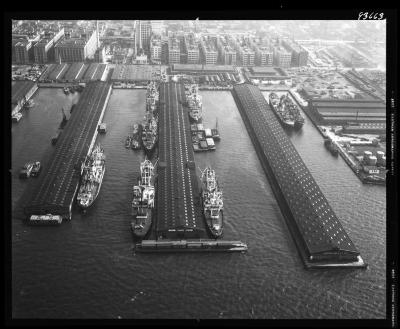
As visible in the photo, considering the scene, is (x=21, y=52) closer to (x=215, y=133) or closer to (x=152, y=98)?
(x=152, y=98)

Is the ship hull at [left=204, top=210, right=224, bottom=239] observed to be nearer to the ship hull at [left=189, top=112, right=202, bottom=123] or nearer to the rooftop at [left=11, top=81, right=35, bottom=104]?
the ship hull at [left=189, top=112, right=202, bottom=123]

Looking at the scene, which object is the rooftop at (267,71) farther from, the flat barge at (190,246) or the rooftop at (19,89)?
the flat barge at (190,246)

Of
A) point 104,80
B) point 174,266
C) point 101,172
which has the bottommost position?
point 174,266

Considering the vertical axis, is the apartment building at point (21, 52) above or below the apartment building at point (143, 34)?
below

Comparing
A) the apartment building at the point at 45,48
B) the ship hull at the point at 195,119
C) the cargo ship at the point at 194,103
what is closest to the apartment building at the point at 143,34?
the apartment building at the point at 45,48
